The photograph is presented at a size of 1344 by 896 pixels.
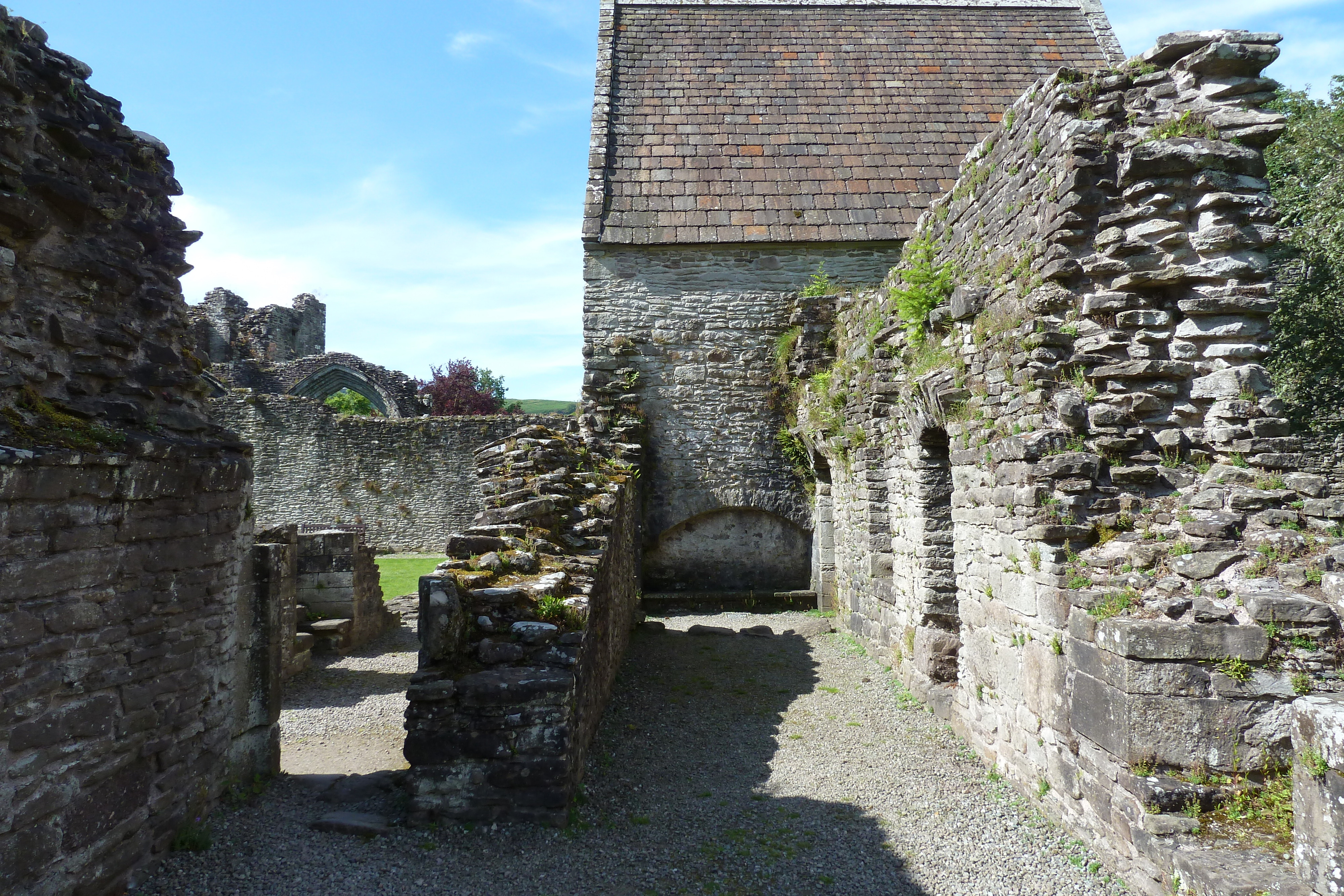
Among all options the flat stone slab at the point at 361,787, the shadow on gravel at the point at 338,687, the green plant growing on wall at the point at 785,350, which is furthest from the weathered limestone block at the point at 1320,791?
the green plant growing on wall at the point at 785,350

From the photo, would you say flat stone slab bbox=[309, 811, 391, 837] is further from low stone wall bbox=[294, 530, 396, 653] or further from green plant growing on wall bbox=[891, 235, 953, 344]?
low stone wall bbox=[294, 530, 396, 653]

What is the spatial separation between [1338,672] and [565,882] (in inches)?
146

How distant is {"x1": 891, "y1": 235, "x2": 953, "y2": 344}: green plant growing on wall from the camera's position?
6.55m

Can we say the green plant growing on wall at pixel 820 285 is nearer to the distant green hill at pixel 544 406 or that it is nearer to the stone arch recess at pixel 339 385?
the stone arch recess at pixel 339 385

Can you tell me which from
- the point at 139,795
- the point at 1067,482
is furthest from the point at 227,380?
the point at 1067,482

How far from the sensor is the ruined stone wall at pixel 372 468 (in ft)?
63.1

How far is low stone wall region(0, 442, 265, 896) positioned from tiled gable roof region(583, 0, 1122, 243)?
824cm

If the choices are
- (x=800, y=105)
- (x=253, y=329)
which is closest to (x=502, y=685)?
(x=800, y=105)

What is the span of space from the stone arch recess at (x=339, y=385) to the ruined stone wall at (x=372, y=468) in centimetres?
407

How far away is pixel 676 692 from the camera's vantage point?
7555 millimetres

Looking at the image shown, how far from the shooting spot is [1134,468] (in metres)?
4.45

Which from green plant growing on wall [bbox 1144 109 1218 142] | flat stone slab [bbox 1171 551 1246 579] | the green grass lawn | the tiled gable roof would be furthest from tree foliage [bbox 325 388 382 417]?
flat stone slab [bbox 1171 551 1246 579]

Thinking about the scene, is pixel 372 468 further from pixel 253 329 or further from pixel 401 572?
pixel 253 329

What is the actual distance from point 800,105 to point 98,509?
12.5 metres
